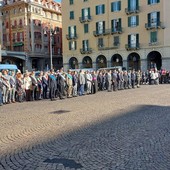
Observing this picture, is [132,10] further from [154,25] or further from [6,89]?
[6,89]

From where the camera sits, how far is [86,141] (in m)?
7.11

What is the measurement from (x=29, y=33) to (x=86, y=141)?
62226 mm

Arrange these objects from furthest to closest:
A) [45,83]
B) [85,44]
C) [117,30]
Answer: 1. [85,44]
2. [117,30]
3. [45,83]

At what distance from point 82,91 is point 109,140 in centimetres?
1274

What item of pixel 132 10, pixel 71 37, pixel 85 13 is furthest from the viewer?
pixel 71 37

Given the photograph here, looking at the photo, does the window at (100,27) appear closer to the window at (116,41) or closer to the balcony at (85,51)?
the window at (116,41)

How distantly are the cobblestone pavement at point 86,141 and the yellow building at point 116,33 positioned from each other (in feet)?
124

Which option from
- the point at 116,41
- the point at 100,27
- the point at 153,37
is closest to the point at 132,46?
the point at 116,41

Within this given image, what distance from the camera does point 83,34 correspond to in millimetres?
54562

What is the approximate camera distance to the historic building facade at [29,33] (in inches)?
2591

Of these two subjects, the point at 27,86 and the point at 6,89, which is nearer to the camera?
the point at 6,89

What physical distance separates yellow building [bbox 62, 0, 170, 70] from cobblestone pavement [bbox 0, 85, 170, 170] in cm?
3765

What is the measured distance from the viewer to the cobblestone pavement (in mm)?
5520

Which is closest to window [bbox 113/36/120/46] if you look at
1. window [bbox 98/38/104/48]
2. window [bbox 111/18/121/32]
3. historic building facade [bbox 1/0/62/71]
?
window [bbox 111/18/121/32]
